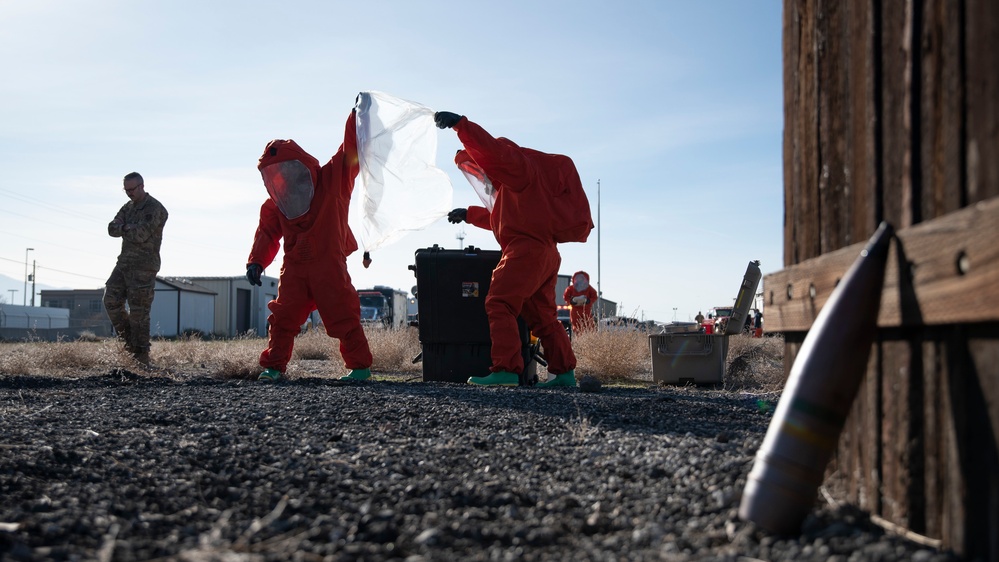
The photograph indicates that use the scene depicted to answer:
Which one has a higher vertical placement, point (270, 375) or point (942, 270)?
point (942, 270)

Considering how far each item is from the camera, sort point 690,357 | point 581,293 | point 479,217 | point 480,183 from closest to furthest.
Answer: point 480,183
point 479,217
point 690,357
point 581,293

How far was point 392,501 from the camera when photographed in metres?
2.27

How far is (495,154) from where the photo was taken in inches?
244

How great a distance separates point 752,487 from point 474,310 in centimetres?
573

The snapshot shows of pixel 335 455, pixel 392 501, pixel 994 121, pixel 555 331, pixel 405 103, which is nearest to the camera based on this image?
pixel 994 121

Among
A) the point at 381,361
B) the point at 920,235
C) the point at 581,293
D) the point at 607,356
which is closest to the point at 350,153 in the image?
the point at 607,356

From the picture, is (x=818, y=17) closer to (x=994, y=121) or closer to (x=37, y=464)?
(x=994, y=121)

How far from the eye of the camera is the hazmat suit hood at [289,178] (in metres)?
7.08

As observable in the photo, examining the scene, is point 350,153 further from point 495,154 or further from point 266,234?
point 495,154

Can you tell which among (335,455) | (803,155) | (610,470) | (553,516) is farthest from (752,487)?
(335,455)

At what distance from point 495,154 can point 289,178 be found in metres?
1.96

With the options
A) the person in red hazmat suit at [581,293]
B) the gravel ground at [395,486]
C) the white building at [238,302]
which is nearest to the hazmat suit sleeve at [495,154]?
the gravel ground at [395,486]

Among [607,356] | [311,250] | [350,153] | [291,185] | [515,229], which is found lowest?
[607,356]

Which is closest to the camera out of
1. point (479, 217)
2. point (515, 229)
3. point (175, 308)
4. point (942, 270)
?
point (942, 270)
